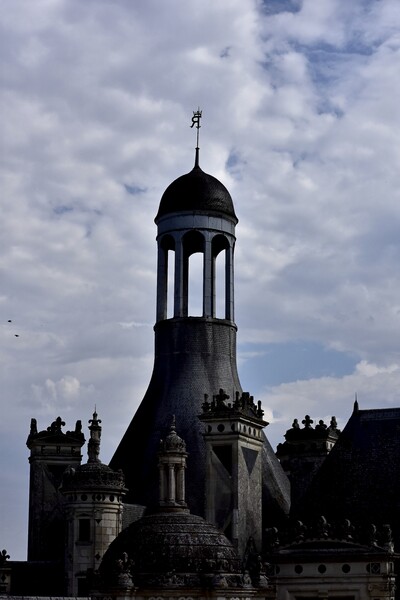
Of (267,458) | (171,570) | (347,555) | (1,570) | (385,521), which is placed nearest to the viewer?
(171,570)

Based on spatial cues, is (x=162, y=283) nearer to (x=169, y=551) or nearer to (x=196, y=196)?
(x=196, y=196)

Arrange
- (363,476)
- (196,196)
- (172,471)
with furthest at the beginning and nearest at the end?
(196,196) < (363,476) < (172,471)

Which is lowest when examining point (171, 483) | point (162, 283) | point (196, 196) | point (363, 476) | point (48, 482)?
point (171, 483)

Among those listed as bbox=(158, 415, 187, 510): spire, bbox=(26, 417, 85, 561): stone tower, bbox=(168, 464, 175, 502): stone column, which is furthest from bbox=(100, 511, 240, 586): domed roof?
bbox=(26, 417, 85, 561): stone tower

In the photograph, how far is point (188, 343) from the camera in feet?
212

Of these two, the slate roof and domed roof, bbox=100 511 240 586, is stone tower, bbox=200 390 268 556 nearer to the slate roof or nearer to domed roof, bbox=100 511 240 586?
the slate roof

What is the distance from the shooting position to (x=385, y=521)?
52.7m

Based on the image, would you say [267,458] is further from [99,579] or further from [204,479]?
[99,579]

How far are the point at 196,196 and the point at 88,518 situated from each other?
61.1 ft

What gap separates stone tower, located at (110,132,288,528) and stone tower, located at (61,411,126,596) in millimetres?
4772

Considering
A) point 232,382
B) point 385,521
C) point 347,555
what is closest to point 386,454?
point 385,521

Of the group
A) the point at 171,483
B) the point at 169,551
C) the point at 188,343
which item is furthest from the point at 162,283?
the point at 169,551

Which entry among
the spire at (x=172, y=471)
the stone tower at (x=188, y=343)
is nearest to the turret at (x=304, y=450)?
the stone tower at (x=188, y=343)

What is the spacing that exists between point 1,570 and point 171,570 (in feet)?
46.0
